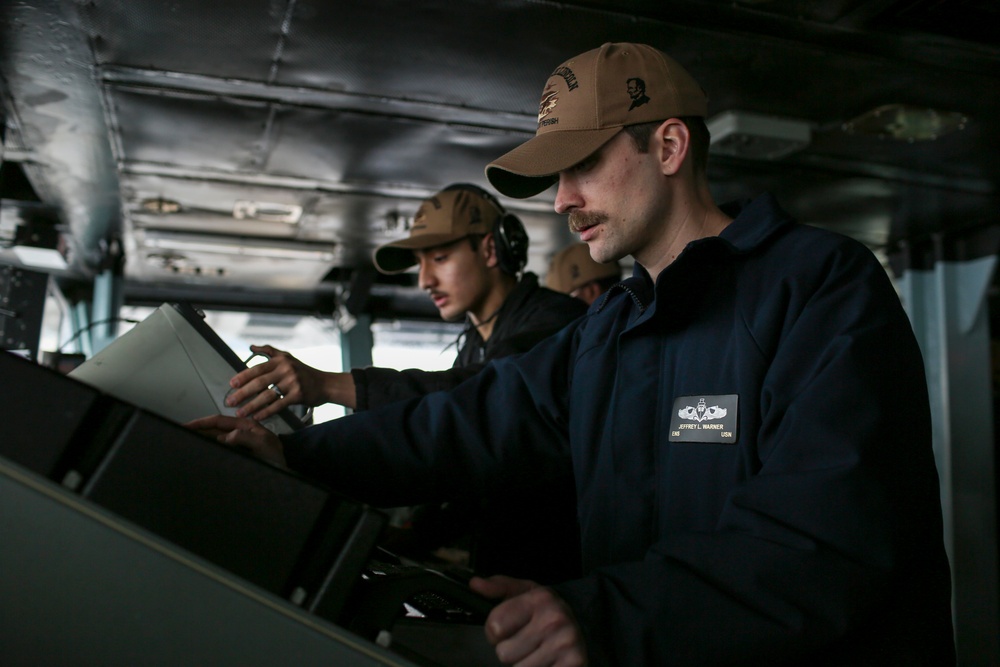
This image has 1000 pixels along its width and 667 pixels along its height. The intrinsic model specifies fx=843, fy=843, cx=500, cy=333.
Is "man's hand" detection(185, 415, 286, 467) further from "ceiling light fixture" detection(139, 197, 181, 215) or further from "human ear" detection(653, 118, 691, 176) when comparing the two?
"ceiling light fixture" detection(139, 197, 181, 215)

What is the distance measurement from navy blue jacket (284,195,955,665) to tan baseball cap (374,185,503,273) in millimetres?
1026

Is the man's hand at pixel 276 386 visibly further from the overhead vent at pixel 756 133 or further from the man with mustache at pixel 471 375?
the overhead vent at pixel 756 133

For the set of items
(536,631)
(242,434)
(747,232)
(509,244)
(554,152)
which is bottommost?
(536,631)

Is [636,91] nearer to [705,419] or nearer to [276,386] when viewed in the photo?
[705,419]

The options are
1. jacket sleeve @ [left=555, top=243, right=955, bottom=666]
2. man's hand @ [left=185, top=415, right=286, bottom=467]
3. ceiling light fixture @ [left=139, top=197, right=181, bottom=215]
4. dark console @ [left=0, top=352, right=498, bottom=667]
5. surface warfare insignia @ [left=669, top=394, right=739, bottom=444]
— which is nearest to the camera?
dark console @ [left=0, top=352, right=498, bottom=667]

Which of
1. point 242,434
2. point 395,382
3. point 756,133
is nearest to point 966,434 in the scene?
point 756,133

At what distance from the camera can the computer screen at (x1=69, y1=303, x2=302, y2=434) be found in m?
1.12

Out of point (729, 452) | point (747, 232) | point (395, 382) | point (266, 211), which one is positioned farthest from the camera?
point (266, 211)

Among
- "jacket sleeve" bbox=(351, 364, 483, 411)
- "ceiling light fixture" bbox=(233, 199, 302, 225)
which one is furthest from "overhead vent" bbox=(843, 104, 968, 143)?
"ceiling light fixture" bbox=(233, 199, 302, 225)

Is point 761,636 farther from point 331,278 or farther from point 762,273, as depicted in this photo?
point 331,278

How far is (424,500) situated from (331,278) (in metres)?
5.68

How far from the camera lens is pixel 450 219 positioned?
7.68 feet

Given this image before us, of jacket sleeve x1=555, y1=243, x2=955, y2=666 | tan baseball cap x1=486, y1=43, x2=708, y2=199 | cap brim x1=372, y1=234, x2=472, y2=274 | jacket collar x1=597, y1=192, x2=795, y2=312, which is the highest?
cap brim x1=372, y1=234, x2=472, y2=274

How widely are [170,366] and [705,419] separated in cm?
73
